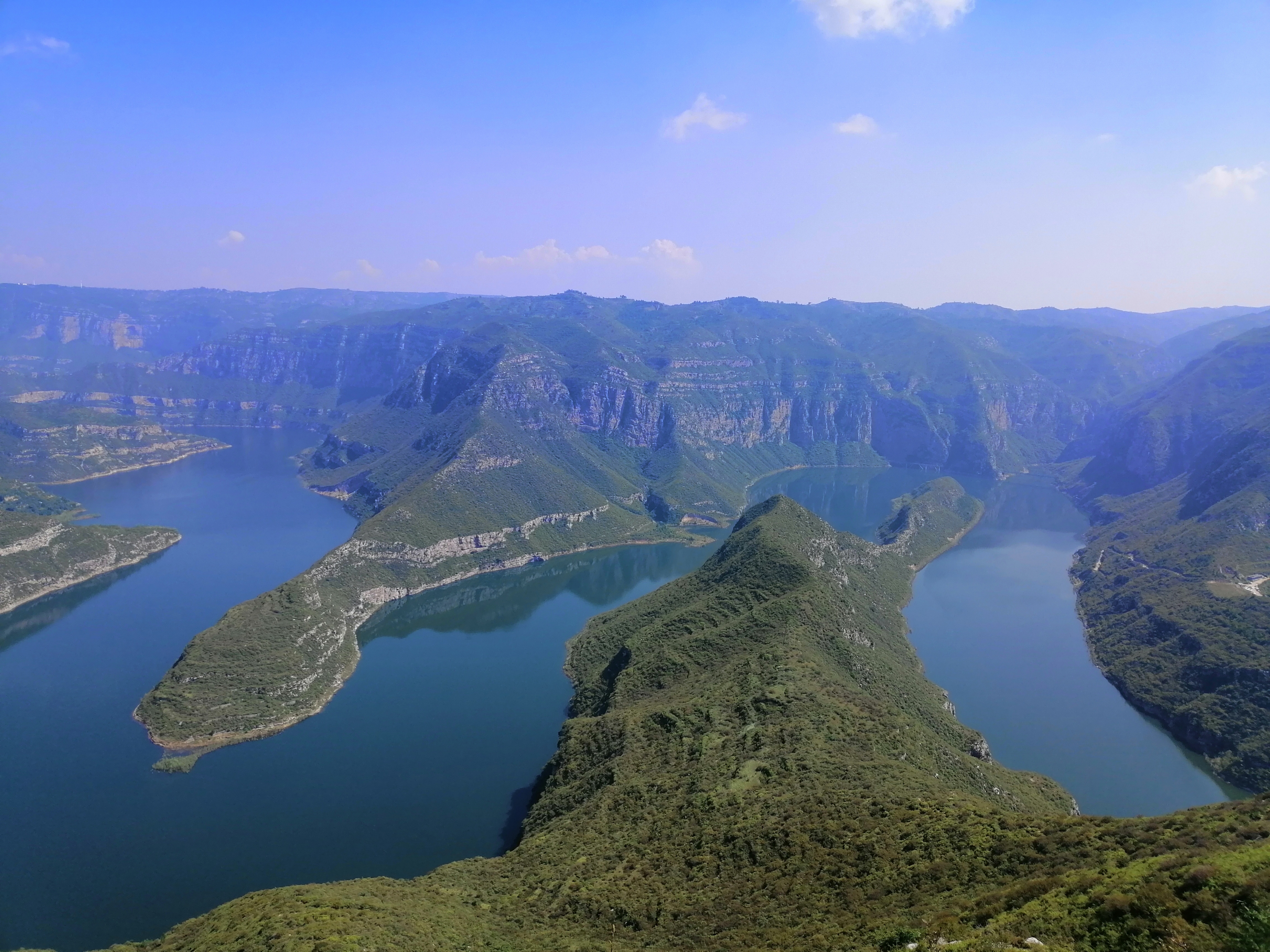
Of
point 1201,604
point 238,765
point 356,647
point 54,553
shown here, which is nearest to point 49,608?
point 54,553

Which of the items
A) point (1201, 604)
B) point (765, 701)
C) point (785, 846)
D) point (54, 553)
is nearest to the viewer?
point (785, 846)

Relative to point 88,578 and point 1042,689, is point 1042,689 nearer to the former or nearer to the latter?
point 1042,689

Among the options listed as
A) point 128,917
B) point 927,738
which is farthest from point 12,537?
point 927,738

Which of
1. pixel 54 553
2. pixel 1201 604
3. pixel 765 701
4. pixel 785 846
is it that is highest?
pixel 1201 604

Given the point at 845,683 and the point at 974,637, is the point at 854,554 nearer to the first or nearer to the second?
the point at 974,637

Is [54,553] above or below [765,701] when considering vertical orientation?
below

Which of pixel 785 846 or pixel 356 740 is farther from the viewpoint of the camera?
pixel 356 740

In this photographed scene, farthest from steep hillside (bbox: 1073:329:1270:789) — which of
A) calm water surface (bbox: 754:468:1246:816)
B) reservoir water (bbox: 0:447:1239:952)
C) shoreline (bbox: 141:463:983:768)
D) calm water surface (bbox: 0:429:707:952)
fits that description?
calm water surface (bbox: 0:429:707:952)
